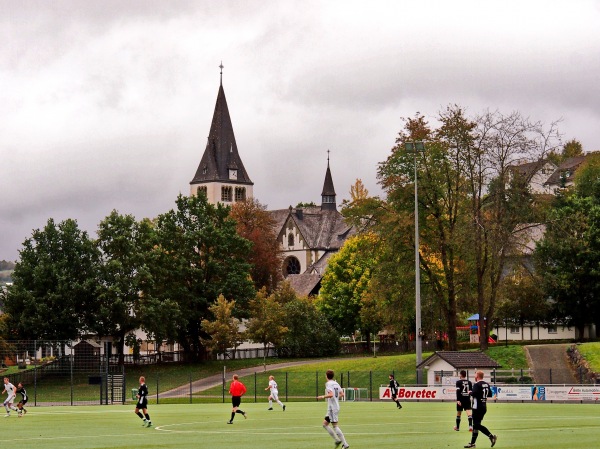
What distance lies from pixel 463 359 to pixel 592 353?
15.6 metres

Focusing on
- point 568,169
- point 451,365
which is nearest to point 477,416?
point 451,365

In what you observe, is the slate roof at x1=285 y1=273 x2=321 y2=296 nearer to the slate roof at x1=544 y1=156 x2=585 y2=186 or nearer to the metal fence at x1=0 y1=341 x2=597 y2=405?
the slate roof at x1=544 y1=156 x2=585 y2=186

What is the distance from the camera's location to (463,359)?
68000 mm

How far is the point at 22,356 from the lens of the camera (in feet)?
259

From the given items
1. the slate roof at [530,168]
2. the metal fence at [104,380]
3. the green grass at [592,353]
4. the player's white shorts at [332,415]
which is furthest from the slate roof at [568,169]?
the player's white shorts at [332,415]

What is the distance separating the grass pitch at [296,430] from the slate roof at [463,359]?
1636 cm

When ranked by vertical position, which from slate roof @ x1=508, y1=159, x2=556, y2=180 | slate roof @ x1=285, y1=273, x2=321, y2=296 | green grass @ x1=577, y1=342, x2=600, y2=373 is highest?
slate roof @ x1=508, y1=159, x2=556, y2=180

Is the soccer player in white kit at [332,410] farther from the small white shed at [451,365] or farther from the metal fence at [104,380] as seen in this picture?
the metal fence at [104,380]

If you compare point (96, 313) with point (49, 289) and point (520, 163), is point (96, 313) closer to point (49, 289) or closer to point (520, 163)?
point (49, 289)

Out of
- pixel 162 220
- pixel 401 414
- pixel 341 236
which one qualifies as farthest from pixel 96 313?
pixel 341 236

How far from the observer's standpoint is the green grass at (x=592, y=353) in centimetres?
7521

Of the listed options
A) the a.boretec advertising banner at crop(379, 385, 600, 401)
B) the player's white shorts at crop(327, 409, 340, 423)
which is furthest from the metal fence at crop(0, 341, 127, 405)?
the player's white shorts at crop(327, 409, 340, 423)

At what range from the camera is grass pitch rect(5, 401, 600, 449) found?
3003 cm

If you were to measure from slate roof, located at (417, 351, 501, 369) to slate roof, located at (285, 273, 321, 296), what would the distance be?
286 feet
